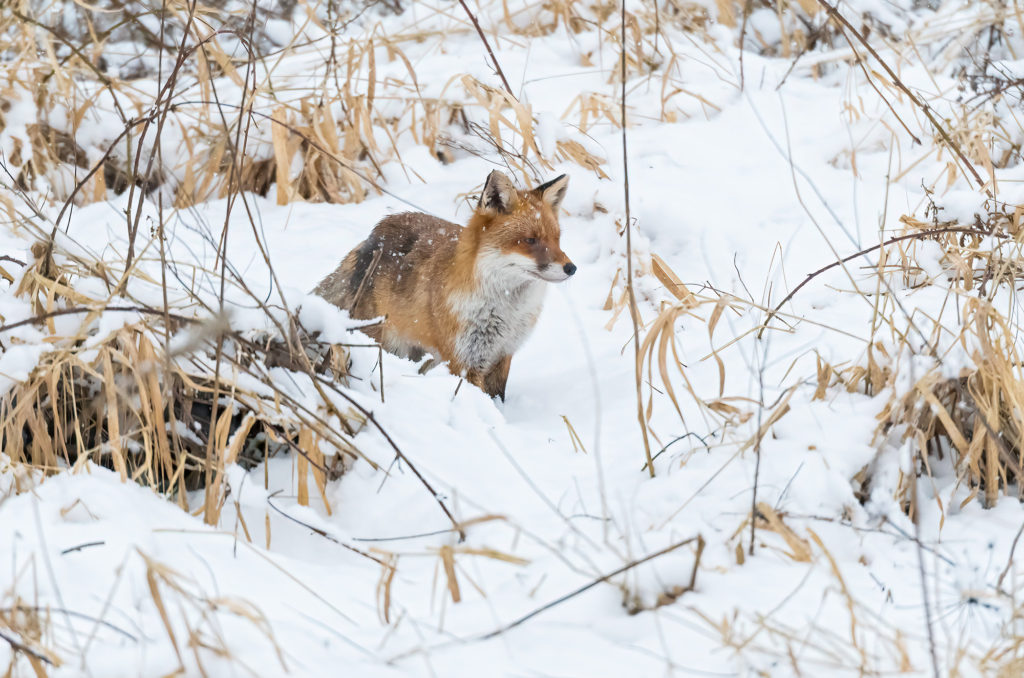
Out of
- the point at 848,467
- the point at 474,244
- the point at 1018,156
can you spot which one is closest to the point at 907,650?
the point at 848,467

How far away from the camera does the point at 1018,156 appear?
5.08 meters

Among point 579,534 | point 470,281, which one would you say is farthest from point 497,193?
point 579,534

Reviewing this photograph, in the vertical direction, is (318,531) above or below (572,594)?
below

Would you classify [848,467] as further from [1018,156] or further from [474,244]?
[1018,156]

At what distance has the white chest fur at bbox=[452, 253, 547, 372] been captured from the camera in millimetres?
4719

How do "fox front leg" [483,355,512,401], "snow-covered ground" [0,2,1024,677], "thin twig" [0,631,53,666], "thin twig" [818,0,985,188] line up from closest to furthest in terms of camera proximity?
"thin twig" [0,631,53,666] < "snow-covered ground" [0,2,1024,677] < "thin twig" [818,0,985,188] < "fox front leg" [483,355,512,401]

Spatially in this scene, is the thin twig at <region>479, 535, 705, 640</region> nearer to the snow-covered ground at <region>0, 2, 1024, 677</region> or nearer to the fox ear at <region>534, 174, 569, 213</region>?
the snow-covered ground at <region>0, 2, 1024, 677</region>

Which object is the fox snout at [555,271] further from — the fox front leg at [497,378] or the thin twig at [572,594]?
the thin twig at [572,594]

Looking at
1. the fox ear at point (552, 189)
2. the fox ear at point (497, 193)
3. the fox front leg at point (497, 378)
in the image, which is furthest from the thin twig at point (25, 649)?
the fox ear at point (552, 189)

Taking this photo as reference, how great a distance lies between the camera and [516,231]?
4582 millimetres

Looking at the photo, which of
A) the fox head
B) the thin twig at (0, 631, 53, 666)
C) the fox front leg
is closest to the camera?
the thin twig at (0, 631, 53, 666)

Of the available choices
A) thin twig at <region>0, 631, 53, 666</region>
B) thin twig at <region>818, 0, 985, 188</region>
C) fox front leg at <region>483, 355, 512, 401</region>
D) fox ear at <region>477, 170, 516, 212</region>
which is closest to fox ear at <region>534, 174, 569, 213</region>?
fox ear at <region>477, 170, 516, 212</region>

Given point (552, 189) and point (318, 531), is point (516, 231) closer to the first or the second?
point (552, 189)

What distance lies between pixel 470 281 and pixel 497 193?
473mm
